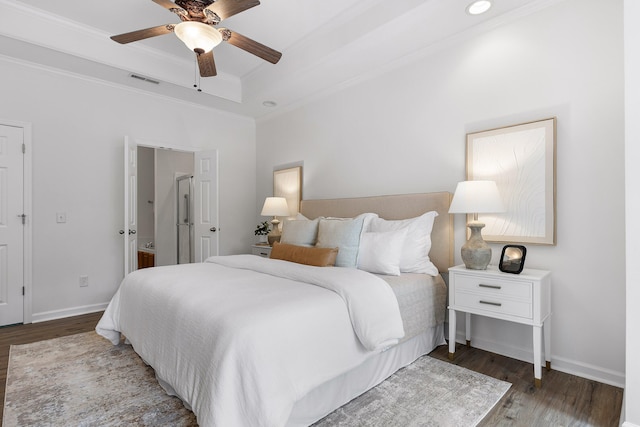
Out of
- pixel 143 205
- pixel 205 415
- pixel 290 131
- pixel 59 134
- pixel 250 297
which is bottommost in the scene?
pixel 205 415

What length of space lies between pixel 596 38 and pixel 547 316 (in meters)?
1.93

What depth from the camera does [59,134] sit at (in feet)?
12.1

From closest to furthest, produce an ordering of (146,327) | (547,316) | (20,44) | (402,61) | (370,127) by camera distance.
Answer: (146,327)
(547,316)
(20,44)
(402,61)
(370,127)

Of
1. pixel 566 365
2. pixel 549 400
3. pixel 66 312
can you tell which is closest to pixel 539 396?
pixel 549 400

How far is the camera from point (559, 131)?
241 centimetres

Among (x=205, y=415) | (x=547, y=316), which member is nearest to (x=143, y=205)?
(x=205, y=415)

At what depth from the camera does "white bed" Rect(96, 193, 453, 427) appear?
1.43 meters

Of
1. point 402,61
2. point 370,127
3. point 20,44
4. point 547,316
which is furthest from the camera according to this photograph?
point 370,127

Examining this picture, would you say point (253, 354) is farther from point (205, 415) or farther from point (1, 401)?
point (1, 401)

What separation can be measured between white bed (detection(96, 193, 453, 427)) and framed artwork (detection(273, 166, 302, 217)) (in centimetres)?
184

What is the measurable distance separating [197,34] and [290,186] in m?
2.54

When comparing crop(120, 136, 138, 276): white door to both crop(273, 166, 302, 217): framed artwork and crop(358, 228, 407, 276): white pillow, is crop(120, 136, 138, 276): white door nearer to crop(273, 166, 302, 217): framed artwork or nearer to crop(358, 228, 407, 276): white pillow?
crop(273, 166, 302, 217): framed artwork

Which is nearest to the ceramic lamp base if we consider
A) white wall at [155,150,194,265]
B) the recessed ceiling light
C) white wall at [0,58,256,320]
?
the recessed ceiling light

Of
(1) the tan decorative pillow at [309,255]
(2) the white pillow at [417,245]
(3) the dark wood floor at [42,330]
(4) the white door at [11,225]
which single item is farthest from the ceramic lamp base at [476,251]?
(4) the white door at [11,225]
